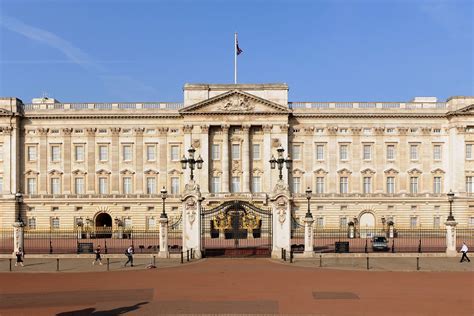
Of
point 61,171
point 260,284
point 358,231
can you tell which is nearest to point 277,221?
point 260,284

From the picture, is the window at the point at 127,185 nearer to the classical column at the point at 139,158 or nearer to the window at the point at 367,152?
the classical column at the point at 139,158

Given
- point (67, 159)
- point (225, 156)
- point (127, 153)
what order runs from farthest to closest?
point (127, 153)
point (67, 159)
point (225, 156)

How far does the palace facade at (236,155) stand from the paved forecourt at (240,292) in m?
37.6

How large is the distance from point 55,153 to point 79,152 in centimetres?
315

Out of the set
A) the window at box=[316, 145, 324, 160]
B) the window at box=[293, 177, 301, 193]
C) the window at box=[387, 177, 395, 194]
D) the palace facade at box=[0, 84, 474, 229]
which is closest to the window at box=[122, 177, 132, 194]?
the palace facade at box=[0, 84, 474, 229]

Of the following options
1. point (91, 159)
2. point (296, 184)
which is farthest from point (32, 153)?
point (296, 184)

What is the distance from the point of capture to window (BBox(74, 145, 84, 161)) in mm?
72812

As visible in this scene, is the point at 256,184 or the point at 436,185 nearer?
the point at 256,184

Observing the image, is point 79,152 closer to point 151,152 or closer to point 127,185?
point 127,185

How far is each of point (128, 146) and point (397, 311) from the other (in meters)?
56.3

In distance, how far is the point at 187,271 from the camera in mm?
32781

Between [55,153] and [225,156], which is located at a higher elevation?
[55,153]

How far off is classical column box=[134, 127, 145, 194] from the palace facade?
131mm

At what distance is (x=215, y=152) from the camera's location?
71.4 m
